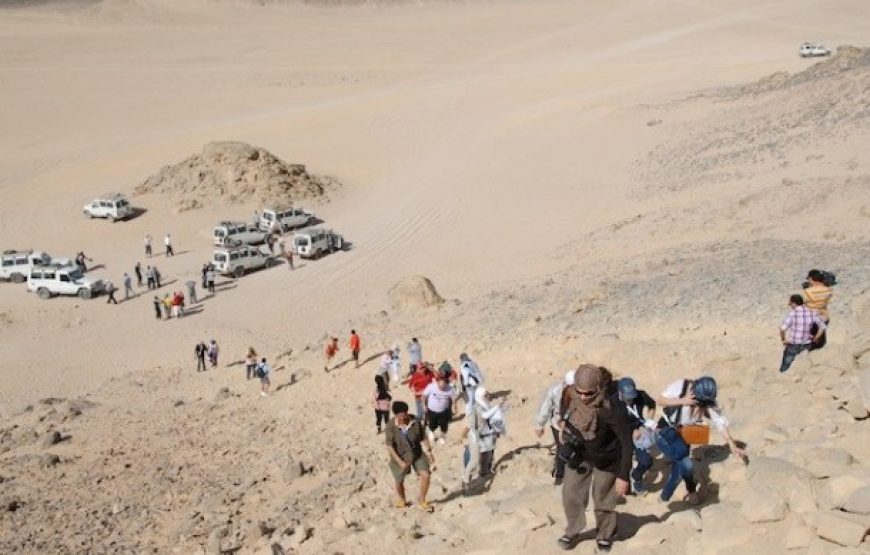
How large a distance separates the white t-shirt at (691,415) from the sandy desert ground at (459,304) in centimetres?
47

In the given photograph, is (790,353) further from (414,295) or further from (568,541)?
(414,295)

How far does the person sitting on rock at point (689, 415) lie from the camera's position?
27.7 ft

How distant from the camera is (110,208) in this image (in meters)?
37.0

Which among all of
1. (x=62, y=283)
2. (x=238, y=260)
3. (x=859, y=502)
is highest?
(x=859, y=502)

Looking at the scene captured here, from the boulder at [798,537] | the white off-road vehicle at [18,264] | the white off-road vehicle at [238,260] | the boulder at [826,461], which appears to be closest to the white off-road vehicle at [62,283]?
the white off-road vehicle at [18,264]

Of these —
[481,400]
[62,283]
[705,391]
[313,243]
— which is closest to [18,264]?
[62,283]

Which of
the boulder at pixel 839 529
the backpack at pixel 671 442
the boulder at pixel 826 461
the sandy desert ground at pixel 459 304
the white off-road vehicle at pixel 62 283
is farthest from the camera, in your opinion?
the white off-road vehicle at pixel 62 283

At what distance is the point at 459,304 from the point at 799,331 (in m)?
12.3

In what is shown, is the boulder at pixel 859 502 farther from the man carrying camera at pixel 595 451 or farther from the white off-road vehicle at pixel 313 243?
the white off-road vehicle at pixel 313 243

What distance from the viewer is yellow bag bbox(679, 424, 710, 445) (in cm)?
877

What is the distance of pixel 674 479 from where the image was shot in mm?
8477

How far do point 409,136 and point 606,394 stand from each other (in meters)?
44.2

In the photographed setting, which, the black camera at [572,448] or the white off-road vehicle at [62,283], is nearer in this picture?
the black camera at [572,448]

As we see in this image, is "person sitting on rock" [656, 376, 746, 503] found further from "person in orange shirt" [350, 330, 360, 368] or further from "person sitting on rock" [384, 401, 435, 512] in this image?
"person in orange shirt" [350, 330, 360, 368]
